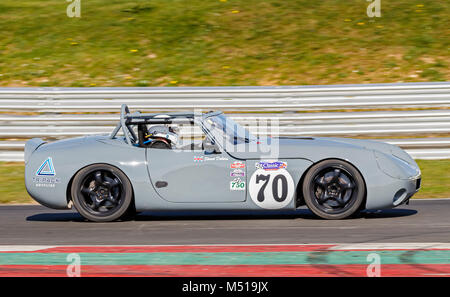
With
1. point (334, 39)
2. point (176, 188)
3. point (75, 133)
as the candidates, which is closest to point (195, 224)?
point (176, 188)

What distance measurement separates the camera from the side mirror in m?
7.27

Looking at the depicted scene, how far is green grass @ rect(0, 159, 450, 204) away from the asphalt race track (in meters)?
0.84

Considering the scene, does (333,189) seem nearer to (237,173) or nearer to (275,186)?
(275,186)

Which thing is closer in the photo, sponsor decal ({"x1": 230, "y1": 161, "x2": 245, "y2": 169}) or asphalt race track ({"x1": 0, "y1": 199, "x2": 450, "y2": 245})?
asphalt race track ({"x1": 0, "y1": 199, "x2": 450, "y2": 245})

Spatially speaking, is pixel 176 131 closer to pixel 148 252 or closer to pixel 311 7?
pixel 148 252

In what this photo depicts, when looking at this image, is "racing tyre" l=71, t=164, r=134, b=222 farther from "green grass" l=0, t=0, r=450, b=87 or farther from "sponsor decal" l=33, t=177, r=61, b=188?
"green grass" l=0, t=0, r=450, b=87

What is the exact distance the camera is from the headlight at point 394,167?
23.1 ft

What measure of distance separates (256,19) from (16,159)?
657 cm

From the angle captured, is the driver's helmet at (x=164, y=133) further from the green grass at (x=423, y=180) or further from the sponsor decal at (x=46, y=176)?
the green grass at (x=423, y=180)

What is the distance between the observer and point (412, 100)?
11.3 m

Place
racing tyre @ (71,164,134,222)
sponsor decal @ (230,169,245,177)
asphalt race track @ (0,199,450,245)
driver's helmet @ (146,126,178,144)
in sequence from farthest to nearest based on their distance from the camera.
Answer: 1. driver's helmet @ (146,126,178,144)
2. racing tyre @ (71,164,134,222)
3. sponsor decal @ (230,169,245,177)
4. asphalt race track @ (0,199,450,245)

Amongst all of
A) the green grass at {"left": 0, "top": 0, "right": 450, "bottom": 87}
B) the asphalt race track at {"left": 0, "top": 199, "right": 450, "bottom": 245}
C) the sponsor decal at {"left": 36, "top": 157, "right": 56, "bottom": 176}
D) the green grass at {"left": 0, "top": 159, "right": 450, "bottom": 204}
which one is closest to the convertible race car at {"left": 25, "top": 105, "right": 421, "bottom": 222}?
the sponsor decal at {"left": 36, "top": 157, "right": 56, "bottom": 176}

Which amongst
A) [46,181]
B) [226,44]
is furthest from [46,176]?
[226,44]

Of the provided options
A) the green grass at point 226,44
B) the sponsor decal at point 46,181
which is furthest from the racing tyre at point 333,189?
the green grass at point 226,44
